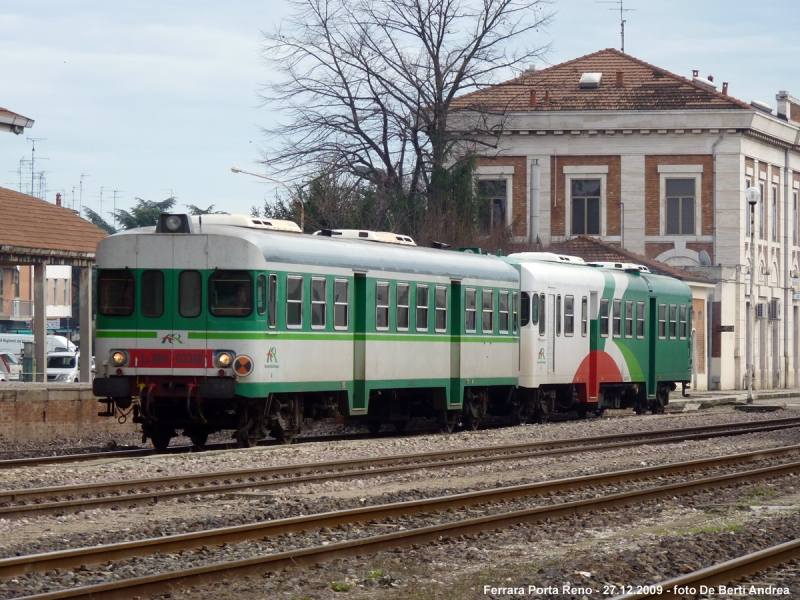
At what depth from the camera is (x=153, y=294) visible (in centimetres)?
1970

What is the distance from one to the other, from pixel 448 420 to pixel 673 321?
11.2 meters

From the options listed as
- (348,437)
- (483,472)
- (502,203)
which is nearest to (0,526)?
(483,472)

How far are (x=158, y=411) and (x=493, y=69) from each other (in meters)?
28.4

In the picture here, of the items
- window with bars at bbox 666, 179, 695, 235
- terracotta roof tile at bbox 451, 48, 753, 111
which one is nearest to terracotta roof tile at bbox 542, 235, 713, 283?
window with bars at bbox 666, 179, 695, 235

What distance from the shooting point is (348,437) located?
24.3 metres

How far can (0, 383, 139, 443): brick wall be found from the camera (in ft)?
77.9

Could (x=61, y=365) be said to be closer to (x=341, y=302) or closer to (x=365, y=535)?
(x=341, y=302)

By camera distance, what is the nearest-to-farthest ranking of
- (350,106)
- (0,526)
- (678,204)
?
(0,526)
(350,106)
(678,204)

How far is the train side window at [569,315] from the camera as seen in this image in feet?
93.8

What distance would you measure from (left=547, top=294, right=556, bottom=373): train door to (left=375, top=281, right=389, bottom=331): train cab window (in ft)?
20.3

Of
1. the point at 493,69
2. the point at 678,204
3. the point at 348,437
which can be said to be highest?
the point at 493,69

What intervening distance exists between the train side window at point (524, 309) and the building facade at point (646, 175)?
23028mm

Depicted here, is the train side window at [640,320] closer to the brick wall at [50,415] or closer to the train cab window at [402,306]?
the train cab window at [402,306]

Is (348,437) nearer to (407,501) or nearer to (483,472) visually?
(483,472)
